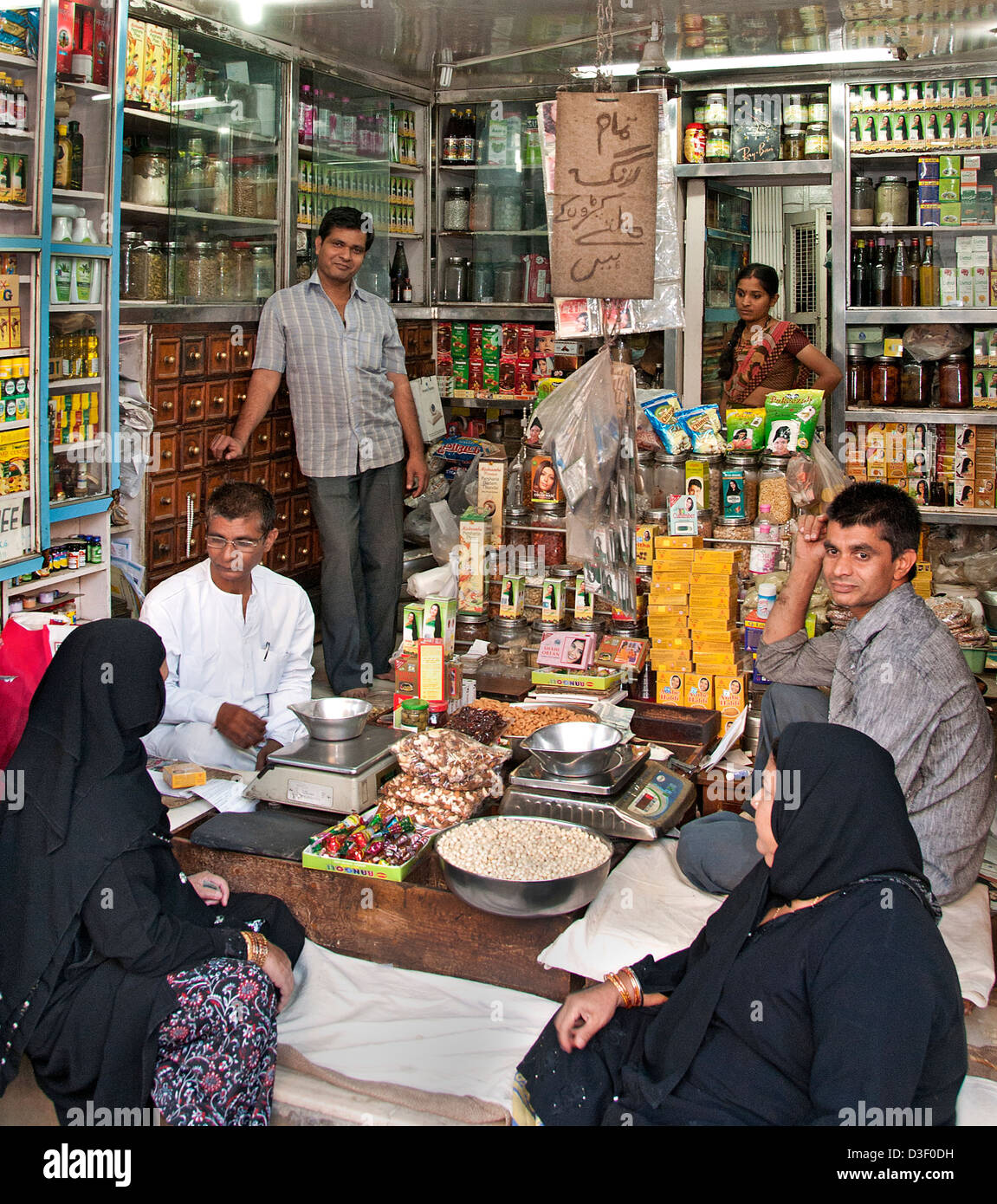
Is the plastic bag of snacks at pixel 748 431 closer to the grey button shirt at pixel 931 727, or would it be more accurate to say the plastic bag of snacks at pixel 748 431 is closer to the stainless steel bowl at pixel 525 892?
the grey button shirt at pixel 931 727

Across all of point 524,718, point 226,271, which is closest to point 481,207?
point 226,271

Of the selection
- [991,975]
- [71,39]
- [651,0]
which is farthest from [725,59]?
[991,975]

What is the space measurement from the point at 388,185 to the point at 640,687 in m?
3.73

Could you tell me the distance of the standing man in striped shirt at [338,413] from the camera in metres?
4.92

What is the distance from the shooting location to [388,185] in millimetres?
6430

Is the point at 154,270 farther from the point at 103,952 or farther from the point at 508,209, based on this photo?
the point at 103,952

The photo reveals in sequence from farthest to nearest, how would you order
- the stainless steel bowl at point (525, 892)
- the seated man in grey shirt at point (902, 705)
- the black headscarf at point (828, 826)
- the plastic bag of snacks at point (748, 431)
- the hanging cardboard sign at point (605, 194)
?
the plastic bag of snacks at point (748, 431) < the hanging cardboard sign at point (605, 194) < the seated man in grey shirt at point (902, 705) < the stainless steel bowl at point (525, 892) < the black headscarf at point (828, 826)

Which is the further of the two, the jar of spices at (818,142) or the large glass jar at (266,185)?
the jar of spices at (818,142)

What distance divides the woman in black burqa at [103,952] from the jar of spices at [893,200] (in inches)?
188

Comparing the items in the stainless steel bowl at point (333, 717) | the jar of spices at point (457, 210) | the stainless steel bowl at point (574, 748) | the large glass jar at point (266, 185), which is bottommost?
the stainless steel bowl at point (574, 748)

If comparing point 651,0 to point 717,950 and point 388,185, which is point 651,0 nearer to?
point 388,185

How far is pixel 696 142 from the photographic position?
580 centimetres

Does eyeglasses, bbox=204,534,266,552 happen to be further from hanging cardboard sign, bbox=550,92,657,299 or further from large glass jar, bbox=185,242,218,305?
large glass jar, bbox=185,242,218,305

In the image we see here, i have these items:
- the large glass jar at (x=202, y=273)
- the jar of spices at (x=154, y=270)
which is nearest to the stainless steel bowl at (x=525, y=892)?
the jar of spices at (x=154, y=270)
